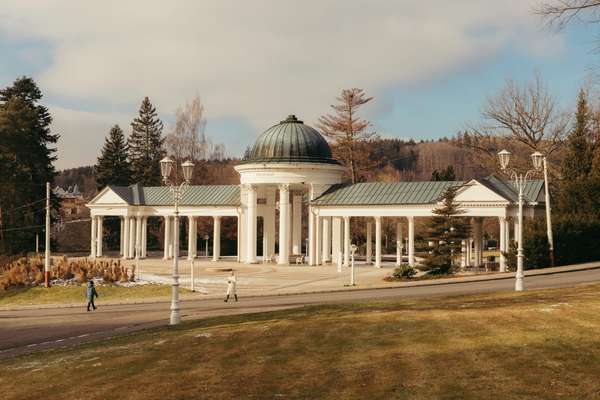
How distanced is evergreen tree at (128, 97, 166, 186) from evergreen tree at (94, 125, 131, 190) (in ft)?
5.98

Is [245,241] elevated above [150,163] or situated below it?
below

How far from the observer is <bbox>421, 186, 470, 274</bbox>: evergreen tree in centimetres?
5056

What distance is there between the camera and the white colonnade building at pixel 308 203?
57.4 metres

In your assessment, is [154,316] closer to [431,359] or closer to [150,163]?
[431,359]

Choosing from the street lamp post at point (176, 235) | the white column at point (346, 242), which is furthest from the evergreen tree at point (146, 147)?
the street lamp post at point (176, 235)

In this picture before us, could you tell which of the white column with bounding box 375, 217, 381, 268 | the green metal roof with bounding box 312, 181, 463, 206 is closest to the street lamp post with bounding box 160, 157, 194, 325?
the white column with bounding box 375, 217, 381, 268

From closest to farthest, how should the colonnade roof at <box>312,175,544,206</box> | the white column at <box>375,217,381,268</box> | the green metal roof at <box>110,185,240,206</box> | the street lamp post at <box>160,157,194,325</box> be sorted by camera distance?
1. the street lamp post at <box>160,157,194,325</box>
2. the colonnade roof at <box>312,175,544,206</box>
3. the white column at <box>375,217,381,268</box>
4. the green metal roof at <box>110,185,240,206</box>

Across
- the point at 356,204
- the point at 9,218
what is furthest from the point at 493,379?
the point at 9,218

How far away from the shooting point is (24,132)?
83.6m

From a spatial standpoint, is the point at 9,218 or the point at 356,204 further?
the point at 9,218

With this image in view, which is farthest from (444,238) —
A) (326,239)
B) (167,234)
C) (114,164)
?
(114,164)

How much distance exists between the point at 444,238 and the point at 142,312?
950 inches

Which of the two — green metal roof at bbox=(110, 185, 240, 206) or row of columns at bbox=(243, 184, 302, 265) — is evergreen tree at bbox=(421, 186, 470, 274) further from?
green metal roof at bbox=(110, 185, 240, 206)

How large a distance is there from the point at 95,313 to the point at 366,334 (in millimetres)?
23189
